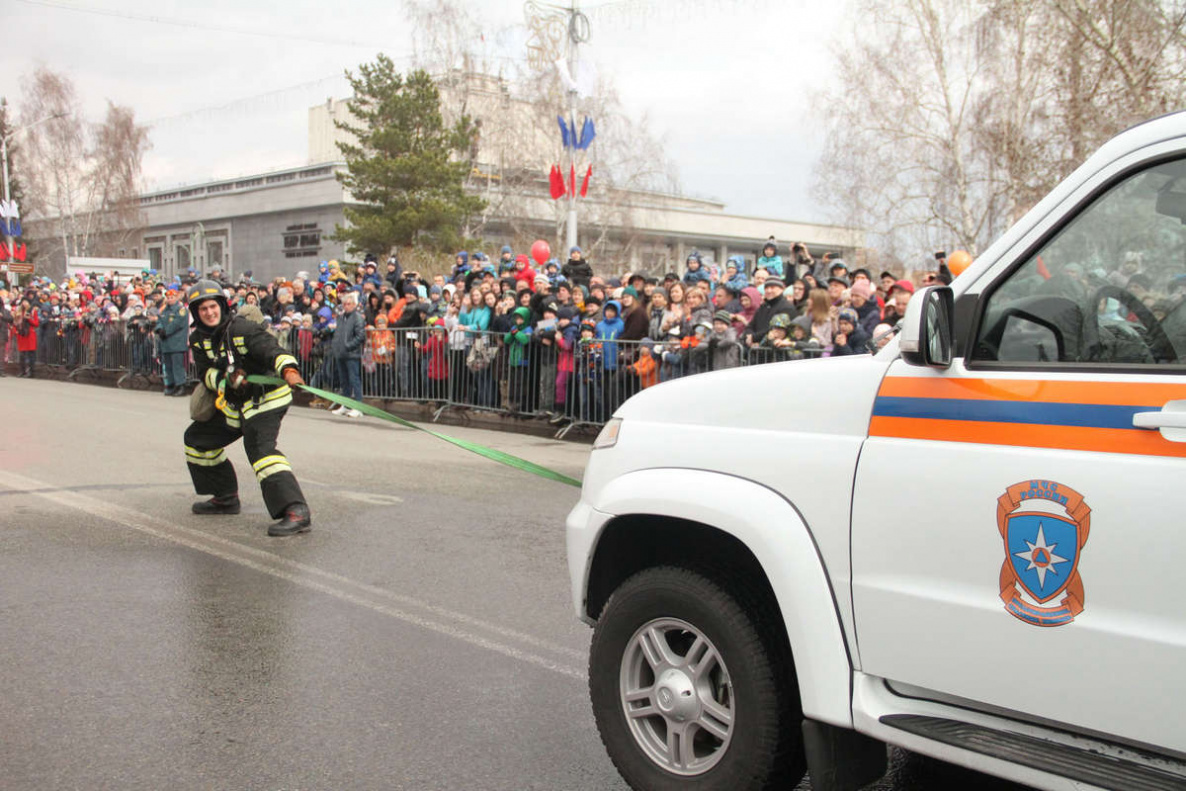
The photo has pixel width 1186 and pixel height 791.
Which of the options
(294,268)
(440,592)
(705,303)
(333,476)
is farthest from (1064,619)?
(294,268)

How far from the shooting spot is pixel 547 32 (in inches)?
865

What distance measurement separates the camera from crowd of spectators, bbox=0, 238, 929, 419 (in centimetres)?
1191

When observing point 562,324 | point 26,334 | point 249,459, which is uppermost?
point 562,324

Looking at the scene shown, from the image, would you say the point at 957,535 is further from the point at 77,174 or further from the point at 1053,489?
the point at 77,174

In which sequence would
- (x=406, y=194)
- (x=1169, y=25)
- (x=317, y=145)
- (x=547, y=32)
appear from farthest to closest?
(x=317, y=145), (x=406, y=194), (x=547, y=32), (x=1169, y=25)

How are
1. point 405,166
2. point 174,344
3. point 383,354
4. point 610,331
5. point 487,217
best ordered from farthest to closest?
point 487,217
point 405,166
point 174,344
point 383,354
point 610,331

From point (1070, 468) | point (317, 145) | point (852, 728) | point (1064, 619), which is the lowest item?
point (852, 728)

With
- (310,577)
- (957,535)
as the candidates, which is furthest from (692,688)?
(310,577)

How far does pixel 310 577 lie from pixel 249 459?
1.67 meters

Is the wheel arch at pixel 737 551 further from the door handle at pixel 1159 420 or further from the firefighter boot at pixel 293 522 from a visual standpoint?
the firefighter boot at pixel 293 522

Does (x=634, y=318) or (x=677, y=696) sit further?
(x=634, y=318)

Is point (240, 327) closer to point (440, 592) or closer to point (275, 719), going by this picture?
point (440, 592)

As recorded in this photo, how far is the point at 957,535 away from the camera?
261 cm

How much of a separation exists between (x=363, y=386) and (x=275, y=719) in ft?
45.4
